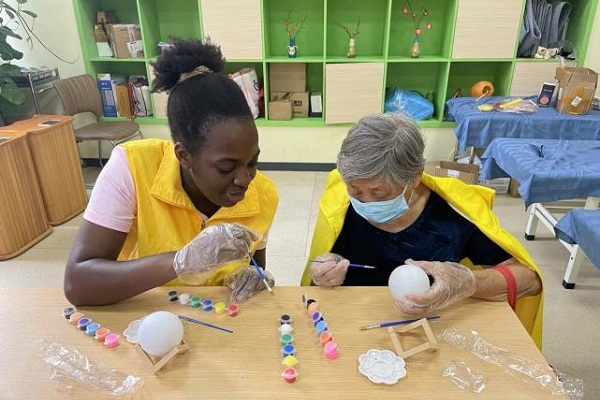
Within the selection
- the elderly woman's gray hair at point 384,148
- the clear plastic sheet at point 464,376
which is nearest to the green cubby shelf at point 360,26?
the elderly woman's gray hair at point 384,148

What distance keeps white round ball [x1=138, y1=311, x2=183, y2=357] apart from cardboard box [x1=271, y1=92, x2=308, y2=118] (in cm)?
335

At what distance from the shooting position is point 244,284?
114 cm

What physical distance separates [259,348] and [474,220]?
0.70m

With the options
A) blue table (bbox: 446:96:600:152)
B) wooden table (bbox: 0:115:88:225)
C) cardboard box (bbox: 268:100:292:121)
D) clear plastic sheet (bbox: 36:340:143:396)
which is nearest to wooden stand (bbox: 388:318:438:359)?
clear plastic sheet (bbox: 36:340:143:396)

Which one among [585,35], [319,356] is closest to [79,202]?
[319,356]

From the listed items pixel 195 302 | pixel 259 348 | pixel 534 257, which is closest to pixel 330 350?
pixel 259 348

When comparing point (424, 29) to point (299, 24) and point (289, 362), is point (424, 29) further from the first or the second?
point (289, 362)

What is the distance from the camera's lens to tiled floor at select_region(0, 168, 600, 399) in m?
1.95

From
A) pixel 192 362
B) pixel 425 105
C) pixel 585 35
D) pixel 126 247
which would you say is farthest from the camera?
pixel 425 105

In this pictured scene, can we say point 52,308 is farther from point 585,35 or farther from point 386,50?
point 585,35

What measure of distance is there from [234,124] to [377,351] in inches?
24.4

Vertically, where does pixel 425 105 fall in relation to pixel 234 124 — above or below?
below

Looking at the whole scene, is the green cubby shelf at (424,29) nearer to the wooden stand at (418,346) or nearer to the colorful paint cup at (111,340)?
the wooden stand at (418,346)

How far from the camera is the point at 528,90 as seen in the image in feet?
12.2
